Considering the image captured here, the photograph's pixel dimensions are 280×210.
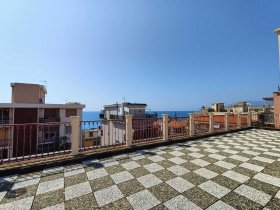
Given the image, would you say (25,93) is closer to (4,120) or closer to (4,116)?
(4,116)

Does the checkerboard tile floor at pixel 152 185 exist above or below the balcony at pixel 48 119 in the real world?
below

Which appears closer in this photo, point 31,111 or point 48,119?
point 31,111

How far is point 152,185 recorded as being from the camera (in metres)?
3.22

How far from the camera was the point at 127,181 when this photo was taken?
11.2 ft

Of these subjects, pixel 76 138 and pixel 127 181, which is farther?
pixel 76 138

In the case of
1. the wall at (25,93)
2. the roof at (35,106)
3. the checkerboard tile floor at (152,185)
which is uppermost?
the wall at (25,93)

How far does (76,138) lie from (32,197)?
232cm

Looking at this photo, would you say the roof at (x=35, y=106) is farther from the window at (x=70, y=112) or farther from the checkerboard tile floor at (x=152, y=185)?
the checkerboard tile floor at (x=152, y=185)

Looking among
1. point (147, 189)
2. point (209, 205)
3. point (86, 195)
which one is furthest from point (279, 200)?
point (86, 195)

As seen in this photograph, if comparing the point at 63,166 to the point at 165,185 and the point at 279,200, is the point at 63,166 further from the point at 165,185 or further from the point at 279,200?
the point at 279,200

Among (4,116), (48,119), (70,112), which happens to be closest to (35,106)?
(48,119)

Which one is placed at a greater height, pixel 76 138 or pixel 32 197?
pixel 76 138

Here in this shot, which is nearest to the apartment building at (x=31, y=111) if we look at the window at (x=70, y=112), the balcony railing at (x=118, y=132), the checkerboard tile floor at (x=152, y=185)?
the window at (x=70, y=112)

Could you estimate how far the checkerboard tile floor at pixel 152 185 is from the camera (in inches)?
103
